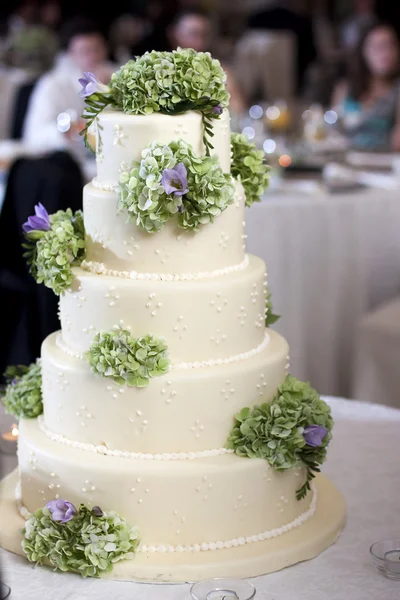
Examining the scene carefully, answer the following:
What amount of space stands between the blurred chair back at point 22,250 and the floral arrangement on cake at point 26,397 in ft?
4.43

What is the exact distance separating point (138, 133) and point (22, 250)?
6.78ft

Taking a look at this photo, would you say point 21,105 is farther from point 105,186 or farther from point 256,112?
point 105,186

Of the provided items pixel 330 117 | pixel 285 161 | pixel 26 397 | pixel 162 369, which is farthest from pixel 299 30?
pixel 162 369

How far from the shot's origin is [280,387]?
236cm

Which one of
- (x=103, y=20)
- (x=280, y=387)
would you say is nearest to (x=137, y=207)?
(x=280, y=387)

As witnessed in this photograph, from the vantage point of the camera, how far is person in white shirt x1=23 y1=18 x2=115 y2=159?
5536mm

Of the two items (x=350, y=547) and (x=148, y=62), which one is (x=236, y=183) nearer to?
(x=148, y=62)

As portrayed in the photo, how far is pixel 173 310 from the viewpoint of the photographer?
219 cm

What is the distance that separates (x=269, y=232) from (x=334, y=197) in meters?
0.41

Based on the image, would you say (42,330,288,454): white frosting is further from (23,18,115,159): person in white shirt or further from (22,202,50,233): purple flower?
(23,18,115,159): person in white shirt

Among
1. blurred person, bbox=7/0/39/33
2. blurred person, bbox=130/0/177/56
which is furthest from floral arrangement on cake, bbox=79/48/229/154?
blurred person, bbox=7/0/39/33

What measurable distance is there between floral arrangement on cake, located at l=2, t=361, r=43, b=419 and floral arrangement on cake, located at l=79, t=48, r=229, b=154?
0.75 m

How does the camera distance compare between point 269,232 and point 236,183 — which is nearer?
point 236,183

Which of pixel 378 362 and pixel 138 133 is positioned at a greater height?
Result: pixel 138 133
